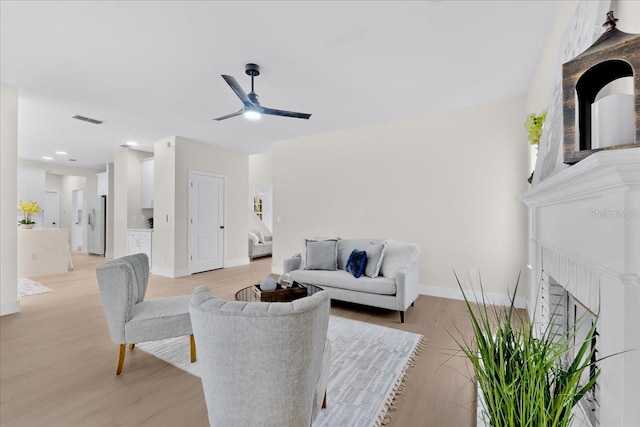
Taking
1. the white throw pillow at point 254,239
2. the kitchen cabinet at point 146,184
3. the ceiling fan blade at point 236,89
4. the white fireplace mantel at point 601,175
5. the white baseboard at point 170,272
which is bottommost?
the white baseboard at point 170,272

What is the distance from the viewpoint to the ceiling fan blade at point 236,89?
243cm

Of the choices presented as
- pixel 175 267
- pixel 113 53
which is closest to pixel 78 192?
pixel 175 267

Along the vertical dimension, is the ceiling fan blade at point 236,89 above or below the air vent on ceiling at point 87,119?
below

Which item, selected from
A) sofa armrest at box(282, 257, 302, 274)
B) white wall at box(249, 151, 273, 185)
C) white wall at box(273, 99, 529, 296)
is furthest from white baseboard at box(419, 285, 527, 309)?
white wall at box(249, 151, 273, 185)

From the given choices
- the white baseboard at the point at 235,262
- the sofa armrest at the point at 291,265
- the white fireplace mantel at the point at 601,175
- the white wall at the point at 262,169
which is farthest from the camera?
the white wall at the point at 262,169

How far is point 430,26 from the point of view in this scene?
7.54ft

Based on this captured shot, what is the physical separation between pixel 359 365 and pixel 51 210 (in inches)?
431

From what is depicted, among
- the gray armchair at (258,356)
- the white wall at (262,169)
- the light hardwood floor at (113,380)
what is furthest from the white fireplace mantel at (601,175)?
the white wall at (262,169)

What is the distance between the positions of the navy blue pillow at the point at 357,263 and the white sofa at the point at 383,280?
61 millimetres

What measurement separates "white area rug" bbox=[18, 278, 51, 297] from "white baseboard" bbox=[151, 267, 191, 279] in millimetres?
1549

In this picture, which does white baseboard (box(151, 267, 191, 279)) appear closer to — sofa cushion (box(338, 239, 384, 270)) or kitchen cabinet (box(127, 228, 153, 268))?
kitchen cabinet (box(127, 228, 153, 268))

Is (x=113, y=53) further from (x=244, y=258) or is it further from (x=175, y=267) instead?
(x=244, y=258)

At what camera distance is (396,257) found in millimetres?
3516

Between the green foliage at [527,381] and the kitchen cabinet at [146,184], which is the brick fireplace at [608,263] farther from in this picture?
the kitchen cabinet at [146,184]
